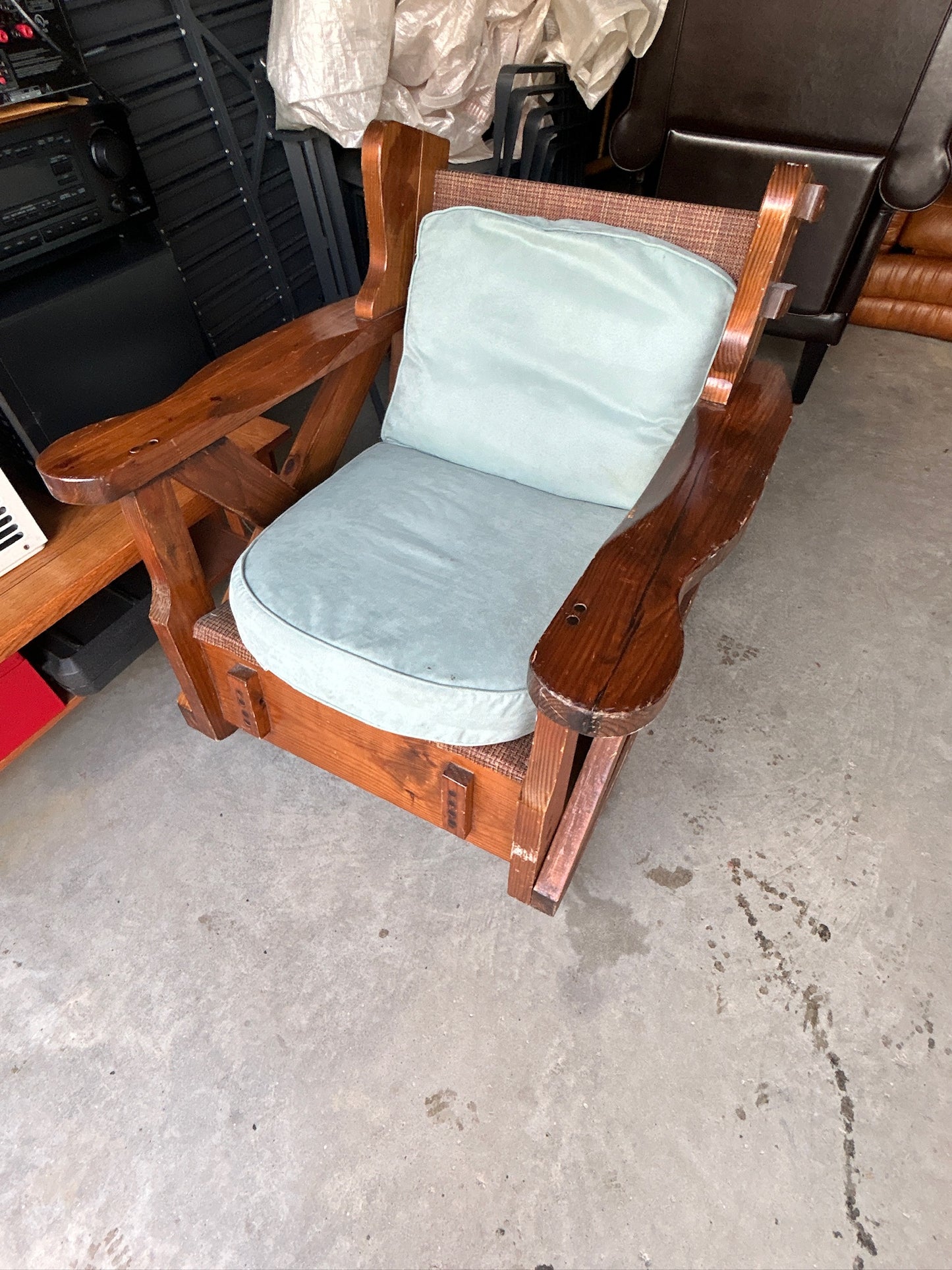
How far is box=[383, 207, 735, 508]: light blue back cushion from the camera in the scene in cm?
97

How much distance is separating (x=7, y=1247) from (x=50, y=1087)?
16cm

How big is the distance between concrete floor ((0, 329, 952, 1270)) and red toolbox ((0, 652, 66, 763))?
11 cm

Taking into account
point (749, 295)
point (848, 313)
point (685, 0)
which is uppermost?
point (685, 0)

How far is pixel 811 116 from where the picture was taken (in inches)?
66.9

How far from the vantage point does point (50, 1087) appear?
0.92m

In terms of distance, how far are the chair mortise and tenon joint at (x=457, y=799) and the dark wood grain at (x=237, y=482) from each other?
0.52 m

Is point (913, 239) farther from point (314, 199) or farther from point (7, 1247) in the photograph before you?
point (7, 1247)

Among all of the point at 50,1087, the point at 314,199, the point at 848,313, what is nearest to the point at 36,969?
the point at 50,1087

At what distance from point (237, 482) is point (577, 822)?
701mm

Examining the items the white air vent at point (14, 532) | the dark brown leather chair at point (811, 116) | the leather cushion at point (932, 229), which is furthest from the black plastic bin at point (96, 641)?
the leather cushion at point (932, 229)

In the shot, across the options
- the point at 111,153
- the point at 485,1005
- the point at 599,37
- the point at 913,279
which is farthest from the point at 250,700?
the point at 913,279

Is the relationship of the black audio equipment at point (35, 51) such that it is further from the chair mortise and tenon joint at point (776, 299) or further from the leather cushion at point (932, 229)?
the leather cushion at point (932, 229)

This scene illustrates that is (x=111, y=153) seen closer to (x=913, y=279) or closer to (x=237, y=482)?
(x=237, y=482)

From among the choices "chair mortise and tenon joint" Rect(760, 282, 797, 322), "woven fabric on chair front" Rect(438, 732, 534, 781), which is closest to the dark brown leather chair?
"chair mortise and tenon joint" Rect(760, 282, 797, 322)
